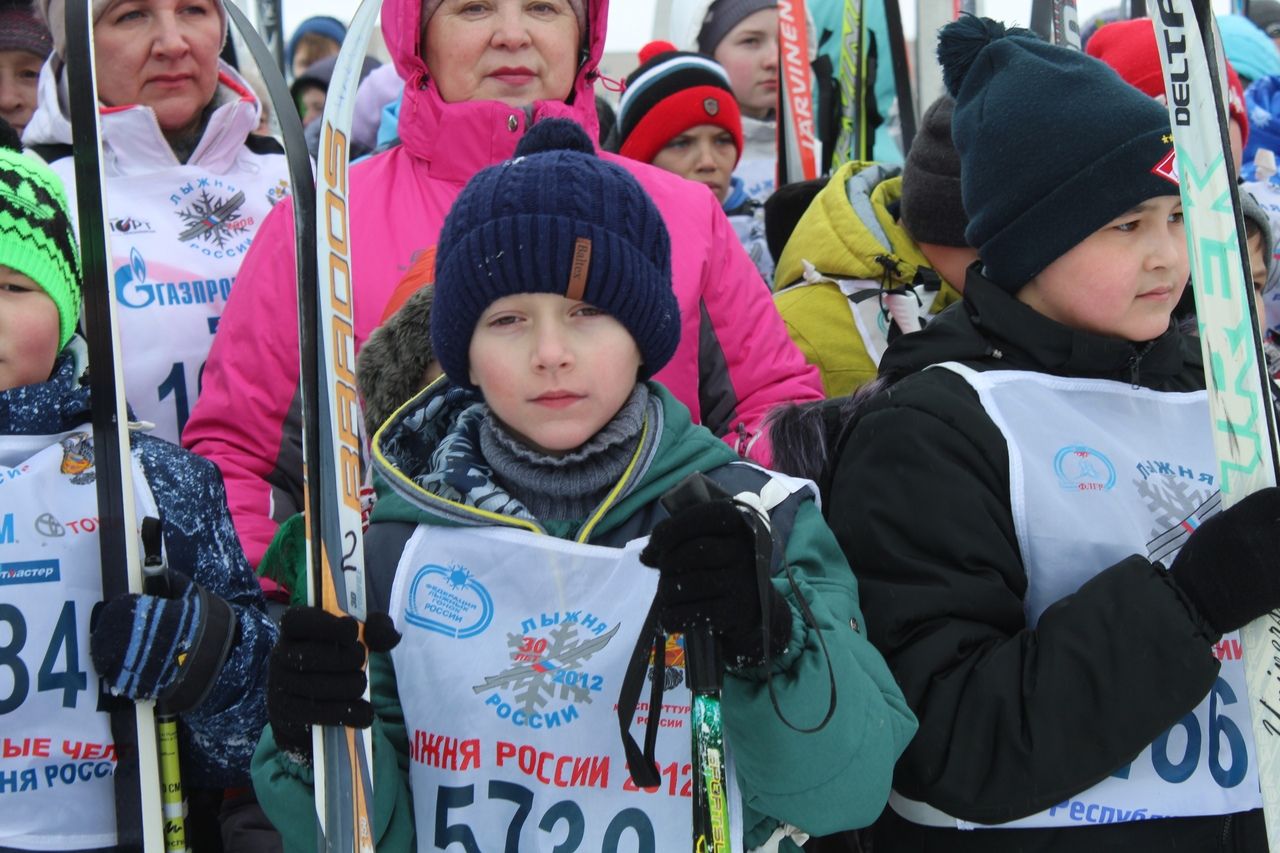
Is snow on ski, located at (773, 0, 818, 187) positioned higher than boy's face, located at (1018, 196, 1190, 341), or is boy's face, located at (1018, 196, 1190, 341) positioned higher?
snow on ski, located at (773, 0, 818, 187)

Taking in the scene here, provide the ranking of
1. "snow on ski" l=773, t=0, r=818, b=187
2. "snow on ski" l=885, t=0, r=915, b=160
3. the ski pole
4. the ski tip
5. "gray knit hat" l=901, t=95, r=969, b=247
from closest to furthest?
the ski pole → the ski tip → "gray knit hat" l=901, t=95, r=969, b=247 → "snow on ski" l=885, t=0, r=915, b=160 → "snow on ski" l=773, t=0, r=818, b=187

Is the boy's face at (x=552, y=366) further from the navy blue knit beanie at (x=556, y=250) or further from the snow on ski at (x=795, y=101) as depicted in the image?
the snow on ski at (x=795, y=101)

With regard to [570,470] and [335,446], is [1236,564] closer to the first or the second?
[570,470]

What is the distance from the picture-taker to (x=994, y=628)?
7.14ft

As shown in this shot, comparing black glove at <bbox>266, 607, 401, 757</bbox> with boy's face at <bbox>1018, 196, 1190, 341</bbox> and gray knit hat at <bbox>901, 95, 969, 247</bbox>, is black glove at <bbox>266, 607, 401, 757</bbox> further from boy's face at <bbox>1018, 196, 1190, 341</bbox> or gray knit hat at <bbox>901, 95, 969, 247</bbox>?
gray knit hat at <bbox>901, 95, 969, 247</bbox>

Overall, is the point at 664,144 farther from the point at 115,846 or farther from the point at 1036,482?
the point at 115,846

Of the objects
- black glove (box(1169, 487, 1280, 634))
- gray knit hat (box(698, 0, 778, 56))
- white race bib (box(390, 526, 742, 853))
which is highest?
gray knit hat (box(698, 0, 778, 56))

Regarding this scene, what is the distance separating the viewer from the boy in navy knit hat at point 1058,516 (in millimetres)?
2064

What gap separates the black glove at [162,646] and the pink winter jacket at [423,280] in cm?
62

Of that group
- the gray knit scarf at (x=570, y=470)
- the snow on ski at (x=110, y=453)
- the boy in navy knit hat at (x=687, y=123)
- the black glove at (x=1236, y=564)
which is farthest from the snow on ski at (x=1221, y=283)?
the boy in navy knit hat at (x=687, y=123)

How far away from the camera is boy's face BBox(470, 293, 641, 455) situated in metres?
2.20

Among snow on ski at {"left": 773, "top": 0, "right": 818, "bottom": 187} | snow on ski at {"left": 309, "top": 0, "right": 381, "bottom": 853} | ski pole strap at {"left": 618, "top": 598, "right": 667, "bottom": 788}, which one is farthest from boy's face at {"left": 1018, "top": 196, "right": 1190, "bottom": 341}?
snow on ski at {"left": 773, "top": 0, "right": 818, "bottom": 187}

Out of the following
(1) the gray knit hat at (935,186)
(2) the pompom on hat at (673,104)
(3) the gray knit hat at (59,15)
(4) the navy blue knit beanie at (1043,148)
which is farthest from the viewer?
(2) the pompom on hat at (673,104)

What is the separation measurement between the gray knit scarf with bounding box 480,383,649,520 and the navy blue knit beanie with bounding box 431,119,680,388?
0.16m
